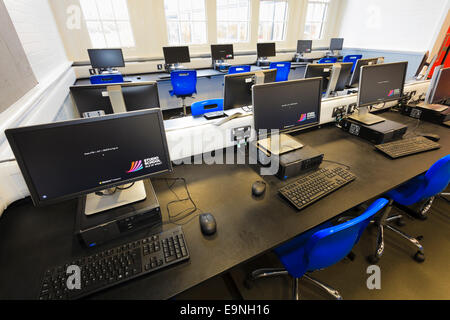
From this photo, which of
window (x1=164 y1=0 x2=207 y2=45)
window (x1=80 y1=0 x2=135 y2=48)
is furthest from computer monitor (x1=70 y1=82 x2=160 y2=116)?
window (x1=164 y1=0 x2=207 y2=45)

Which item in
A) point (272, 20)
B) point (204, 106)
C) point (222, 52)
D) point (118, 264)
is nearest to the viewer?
point (118, 264)

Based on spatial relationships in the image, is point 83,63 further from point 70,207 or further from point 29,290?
point 29,290

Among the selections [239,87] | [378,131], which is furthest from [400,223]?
[239,87]

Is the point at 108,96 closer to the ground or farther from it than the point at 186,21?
closer to the ground

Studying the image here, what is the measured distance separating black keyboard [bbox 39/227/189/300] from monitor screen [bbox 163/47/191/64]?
4.09 metres

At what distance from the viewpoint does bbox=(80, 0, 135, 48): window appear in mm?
3909

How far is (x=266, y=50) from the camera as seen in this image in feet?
16.6

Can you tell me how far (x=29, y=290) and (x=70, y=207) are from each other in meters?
0.45

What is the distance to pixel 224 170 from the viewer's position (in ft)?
4.56

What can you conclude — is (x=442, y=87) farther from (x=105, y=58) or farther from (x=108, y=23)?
(x=108, y=23)

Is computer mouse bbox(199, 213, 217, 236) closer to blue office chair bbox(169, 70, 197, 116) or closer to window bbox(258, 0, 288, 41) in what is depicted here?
blue office chair bbox(169, 70, 197, 116)

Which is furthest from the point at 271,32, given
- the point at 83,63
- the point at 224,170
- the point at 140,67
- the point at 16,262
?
the point at 16,262

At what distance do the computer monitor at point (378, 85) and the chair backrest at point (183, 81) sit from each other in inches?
107

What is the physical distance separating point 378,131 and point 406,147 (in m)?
0.23
